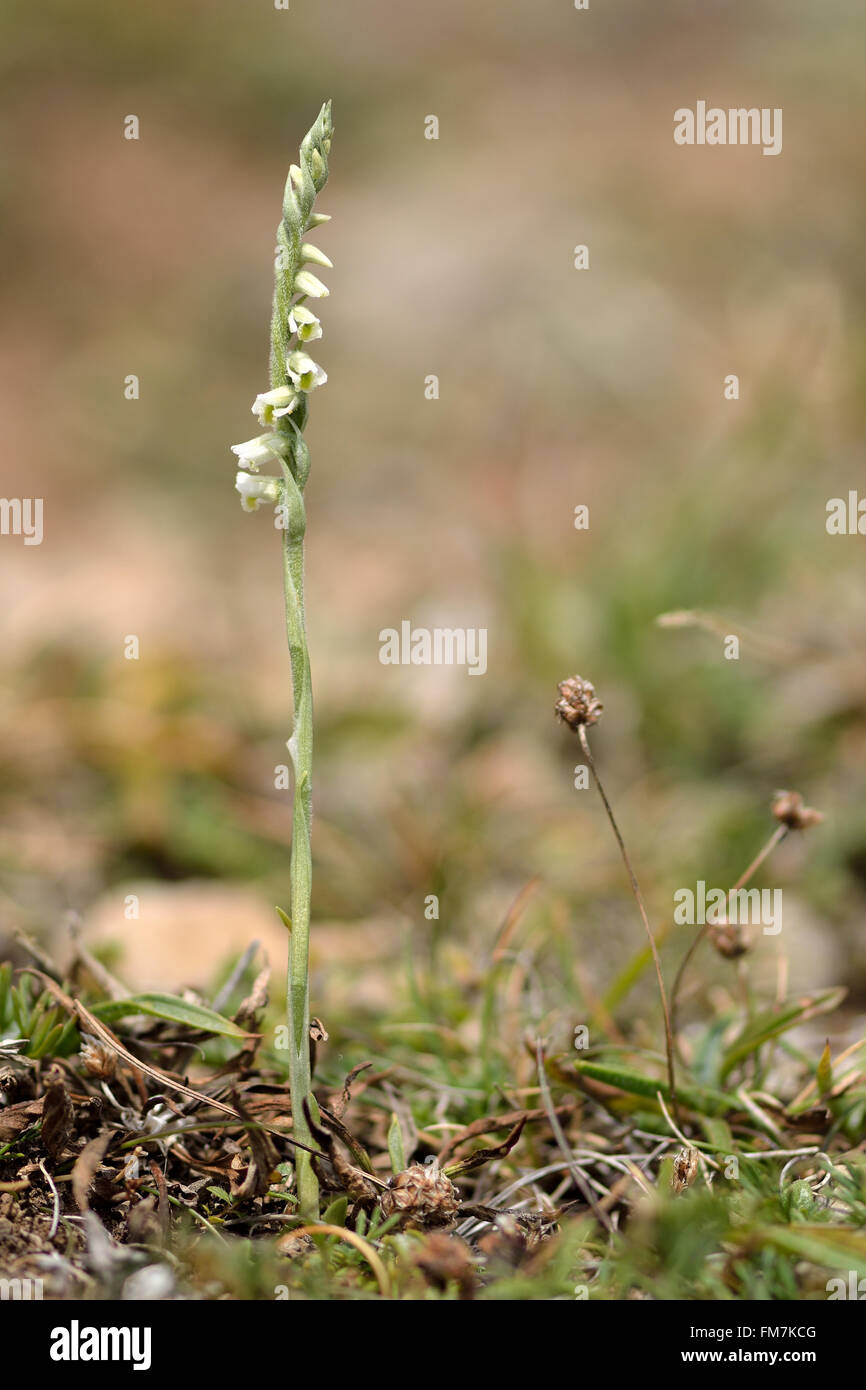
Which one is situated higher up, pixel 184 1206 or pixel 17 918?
pixel 17 918

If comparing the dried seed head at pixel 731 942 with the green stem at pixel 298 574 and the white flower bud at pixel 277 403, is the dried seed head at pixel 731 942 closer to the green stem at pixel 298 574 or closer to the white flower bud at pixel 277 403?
the green stem at pixel 298 574

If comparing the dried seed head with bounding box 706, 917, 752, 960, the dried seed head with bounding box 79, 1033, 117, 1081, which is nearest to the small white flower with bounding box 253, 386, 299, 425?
the dried seed head with bounding box 79, 1033, 117, 1081

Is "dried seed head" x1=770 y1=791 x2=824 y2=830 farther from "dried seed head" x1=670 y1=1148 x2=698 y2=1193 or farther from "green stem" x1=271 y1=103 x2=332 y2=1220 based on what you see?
"green stem" x1=271 y1=103 x2=332 y2=1220

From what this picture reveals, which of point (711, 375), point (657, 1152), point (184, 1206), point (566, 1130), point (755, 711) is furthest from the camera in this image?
point (711, 375)

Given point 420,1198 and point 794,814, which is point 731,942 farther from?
point 420,1198

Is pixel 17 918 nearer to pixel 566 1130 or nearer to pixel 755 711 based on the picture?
pixel 566 1130

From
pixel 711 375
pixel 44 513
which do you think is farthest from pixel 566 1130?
pixel 711 375
